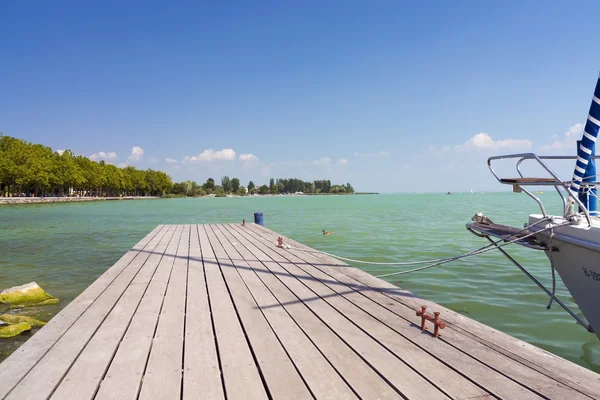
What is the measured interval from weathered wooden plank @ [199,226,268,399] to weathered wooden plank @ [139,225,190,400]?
0.97 feet

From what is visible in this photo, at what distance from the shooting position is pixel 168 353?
2838 millimetres

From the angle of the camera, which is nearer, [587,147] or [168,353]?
[168,353]

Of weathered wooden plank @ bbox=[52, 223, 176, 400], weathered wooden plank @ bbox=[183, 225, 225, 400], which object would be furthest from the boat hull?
weathered wooden plank @ bbox=[52, 223, 176, 400]

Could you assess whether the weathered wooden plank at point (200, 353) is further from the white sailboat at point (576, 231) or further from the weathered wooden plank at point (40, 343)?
the white sailboat at point (576, 231)

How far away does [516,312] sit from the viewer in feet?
20.0

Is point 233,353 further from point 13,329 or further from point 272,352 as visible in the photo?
point 13,329

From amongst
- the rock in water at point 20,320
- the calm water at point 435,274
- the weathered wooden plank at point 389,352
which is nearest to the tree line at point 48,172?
the calm water at point 435,274

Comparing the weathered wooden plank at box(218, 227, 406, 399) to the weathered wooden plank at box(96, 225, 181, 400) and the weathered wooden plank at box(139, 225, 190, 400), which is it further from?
the weathered wooden plank at box(96, 225, 181, 400)

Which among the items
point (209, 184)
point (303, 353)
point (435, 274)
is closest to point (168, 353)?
point (303, 353)

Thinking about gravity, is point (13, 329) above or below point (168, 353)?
below

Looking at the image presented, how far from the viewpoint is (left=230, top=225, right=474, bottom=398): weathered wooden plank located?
229cm

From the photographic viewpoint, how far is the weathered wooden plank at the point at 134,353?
231 centimetres

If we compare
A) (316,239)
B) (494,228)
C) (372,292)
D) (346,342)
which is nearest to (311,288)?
(372,292)

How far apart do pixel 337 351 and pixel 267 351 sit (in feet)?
1.69
